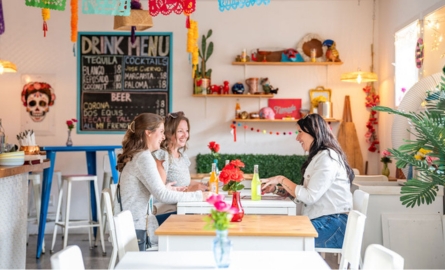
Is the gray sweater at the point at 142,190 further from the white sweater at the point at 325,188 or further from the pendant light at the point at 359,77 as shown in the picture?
the pendant light at the point at 359,77

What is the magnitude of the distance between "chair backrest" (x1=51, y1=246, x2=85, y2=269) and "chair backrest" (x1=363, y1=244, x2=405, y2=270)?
3.24ft

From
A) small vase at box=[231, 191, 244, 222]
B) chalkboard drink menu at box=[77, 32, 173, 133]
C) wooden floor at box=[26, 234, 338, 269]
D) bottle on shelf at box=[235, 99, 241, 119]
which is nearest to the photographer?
small vase at box=[231, 191, 244, 222]

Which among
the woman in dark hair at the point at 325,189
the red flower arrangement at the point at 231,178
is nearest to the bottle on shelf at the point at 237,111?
the woman in dark hair at the point at 325,189

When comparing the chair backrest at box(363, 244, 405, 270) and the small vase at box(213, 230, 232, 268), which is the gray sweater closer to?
the small vase at box(213, 230, 232, 268)

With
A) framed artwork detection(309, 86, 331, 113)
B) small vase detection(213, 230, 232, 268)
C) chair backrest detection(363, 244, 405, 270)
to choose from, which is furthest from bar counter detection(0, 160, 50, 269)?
framed artwork detection(309, 86, 331, 113)

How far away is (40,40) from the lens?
7.25 metres

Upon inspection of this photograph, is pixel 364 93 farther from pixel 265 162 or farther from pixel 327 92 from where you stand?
pixel 265 162

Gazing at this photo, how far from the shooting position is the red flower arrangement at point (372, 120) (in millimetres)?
7051

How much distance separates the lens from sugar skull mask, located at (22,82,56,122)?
7234 mm

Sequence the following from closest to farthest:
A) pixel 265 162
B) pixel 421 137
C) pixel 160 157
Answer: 1. pixel 421 137
2. pixel 160 157
3. pixel 265 162

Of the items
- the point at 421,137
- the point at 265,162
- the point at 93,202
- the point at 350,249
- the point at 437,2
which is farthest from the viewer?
the point at 265,162

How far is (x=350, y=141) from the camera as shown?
7.05m

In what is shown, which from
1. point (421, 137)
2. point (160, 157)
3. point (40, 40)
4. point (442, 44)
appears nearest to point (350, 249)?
point (421, 137)

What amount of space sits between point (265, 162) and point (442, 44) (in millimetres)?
2563
